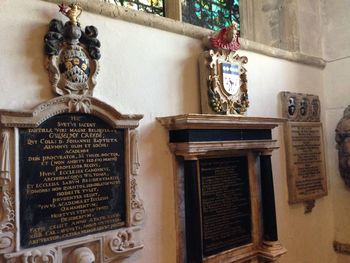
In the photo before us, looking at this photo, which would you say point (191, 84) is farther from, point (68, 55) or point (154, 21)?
point (68, 55)

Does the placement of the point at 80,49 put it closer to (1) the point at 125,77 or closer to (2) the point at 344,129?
(1) the point at 125,77

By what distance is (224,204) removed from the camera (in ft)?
7.16

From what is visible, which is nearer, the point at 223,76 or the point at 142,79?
the point at 142,79

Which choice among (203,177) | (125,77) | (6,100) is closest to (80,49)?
(125,77)

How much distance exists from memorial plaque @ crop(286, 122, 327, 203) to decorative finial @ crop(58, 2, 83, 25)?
6.15ft

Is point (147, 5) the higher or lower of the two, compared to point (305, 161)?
higher

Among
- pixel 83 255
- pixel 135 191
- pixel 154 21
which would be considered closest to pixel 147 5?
pixel 154 21

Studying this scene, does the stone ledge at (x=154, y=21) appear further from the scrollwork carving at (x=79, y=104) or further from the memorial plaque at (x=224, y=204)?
the memorial plaque at (x=224, y=204)

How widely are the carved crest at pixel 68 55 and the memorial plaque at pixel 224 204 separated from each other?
90 cm

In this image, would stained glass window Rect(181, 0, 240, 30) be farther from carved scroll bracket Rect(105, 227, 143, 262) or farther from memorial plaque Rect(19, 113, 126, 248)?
carved scroll bracket Rect(105, 227, 143, 262)

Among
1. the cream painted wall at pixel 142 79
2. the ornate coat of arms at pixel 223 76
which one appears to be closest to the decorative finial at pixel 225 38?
the ornate coat of arms at pixel 223 76

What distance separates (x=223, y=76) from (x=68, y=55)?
3.36 feet

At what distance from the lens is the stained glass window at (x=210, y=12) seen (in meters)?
2.83

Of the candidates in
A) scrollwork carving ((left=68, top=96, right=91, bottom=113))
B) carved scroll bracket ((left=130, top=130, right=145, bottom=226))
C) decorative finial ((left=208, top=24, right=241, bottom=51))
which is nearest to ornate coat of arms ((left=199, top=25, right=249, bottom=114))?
decorative finial ((left=208, top=24, right=241, bottom=51))
